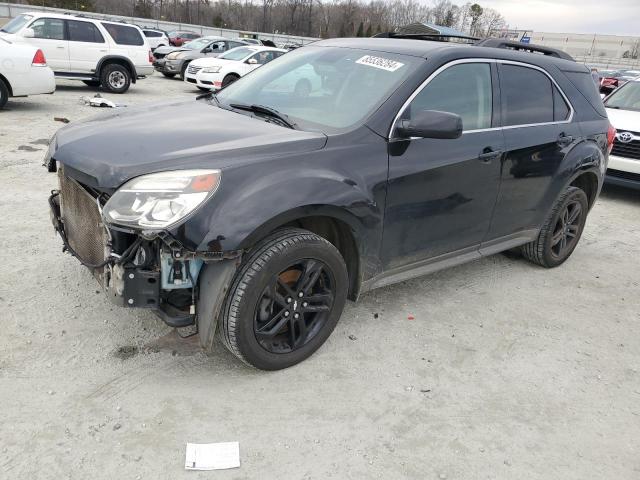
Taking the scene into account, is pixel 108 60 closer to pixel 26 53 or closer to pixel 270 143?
pixel 26 53

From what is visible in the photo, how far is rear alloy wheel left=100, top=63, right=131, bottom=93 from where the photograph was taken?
42.9ft

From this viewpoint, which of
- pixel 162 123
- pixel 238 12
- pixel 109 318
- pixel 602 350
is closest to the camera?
pixel 162 123

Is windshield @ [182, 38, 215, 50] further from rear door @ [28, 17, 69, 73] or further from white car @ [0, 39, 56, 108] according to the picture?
white car @ [0, 39, 56, 108]

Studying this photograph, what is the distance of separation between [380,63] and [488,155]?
0.98m

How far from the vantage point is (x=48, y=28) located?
12203mm

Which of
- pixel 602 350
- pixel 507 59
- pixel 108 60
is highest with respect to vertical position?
pixel 507 59

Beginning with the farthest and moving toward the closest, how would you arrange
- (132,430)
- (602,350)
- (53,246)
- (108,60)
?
(108,60) → (53,246) → (602,350) → (132,430)

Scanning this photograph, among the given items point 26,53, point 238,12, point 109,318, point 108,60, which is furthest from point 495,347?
point 238,12

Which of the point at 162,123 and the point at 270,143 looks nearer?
the point at 270,143

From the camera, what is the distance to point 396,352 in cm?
338

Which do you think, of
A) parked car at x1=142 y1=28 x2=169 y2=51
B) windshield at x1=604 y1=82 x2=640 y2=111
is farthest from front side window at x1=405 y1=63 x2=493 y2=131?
parked car at x1=142 y1=28 x2=169 y2=51

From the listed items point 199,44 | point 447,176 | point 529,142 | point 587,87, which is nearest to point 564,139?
point 529,142

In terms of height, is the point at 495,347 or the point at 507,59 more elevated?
the point at 507,59

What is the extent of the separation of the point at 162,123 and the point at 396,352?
2.01 metres
